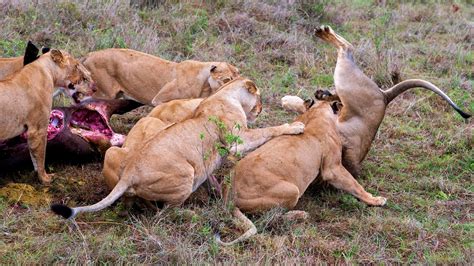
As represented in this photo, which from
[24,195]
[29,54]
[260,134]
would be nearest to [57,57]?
[29,54]

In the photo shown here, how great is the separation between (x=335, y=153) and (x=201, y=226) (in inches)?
59.8

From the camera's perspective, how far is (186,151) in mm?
5371

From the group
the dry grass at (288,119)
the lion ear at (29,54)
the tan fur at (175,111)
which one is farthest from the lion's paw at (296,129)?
the lion ear at (29,54)

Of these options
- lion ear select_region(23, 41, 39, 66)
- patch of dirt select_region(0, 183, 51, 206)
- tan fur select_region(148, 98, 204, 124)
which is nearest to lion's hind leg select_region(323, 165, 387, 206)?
tan fur select_region(148, 98, 204, 124)

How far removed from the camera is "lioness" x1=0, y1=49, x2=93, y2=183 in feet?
19.0

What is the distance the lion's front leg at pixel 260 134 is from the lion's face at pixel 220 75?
142cm

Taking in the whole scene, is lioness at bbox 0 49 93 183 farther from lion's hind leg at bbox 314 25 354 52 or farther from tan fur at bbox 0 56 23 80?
lion's hind leg at bbox 314 25 354 52

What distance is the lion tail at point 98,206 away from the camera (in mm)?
4684

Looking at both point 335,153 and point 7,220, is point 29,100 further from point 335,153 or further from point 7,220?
point 335,153

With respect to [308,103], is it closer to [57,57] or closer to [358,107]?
[358,107]

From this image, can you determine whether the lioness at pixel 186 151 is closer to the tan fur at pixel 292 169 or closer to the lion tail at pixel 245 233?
the tan fur at pixel 292 169

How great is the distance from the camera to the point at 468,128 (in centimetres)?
758

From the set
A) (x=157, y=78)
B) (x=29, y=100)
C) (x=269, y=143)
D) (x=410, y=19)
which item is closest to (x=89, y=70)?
(x=157, y=78)

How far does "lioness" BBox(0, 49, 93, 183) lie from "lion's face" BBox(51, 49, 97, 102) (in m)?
0.09
